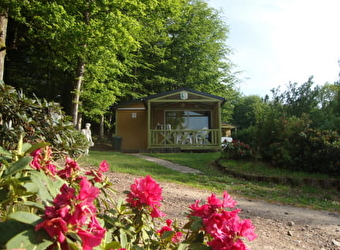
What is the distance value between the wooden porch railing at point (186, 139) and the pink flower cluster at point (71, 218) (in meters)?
15.0

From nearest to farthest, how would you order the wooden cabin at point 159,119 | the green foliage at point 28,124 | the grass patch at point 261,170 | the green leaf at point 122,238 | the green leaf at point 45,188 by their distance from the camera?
the green leaf at point 45,188 → the green leaf at point 122,238 → the green foliage at point 28,124 → the grass patch at point 261,170 → the wooden cabin at point 159,119

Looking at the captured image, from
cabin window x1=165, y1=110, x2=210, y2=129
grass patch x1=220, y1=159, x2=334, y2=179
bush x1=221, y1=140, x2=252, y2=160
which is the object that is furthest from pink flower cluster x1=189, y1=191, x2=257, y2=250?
cabin window x1=165, y1=110, x2=210, y2=129

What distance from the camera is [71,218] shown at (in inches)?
26.7

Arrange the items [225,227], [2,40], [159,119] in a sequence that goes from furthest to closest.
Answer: [159,119], [2,40], [225,227]

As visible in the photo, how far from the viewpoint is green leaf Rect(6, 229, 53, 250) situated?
2.11 ft

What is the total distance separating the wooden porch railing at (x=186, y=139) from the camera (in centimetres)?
1591

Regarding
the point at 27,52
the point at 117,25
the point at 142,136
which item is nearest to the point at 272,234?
the point at 117,25

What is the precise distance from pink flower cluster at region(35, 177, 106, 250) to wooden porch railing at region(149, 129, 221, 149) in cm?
1500

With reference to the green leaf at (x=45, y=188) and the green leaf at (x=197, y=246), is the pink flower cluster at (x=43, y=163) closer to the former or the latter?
the green leaf at (x=45, y=188)

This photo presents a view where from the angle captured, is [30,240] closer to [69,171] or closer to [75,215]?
[75,215]

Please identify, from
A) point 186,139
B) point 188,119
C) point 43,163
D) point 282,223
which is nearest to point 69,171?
point 43,163

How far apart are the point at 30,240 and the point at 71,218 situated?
0.10 meters

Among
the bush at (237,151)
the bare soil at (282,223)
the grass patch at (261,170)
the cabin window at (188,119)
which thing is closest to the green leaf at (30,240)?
the bare soil at (282,223)

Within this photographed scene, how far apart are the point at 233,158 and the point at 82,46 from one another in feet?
23.2
